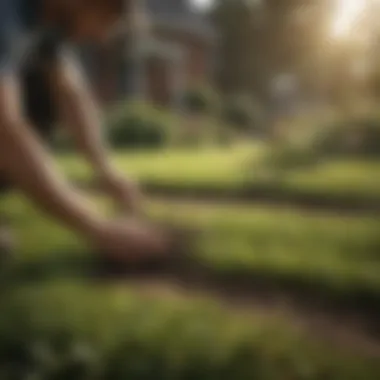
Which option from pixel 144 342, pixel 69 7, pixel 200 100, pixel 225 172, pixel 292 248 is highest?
pixel 69 7

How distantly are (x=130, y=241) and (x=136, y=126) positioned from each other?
0.60 feet

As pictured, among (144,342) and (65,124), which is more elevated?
(65,124)

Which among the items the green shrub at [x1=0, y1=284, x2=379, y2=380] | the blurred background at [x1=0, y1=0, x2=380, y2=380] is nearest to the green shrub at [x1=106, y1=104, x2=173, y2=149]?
the blurred background at [x1=0, y1=0, x2=380, y2=380]

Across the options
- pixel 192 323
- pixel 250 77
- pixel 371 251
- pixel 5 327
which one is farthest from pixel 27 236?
pixel 371 251

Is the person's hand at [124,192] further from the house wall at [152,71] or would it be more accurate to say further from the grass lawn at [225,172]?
the house wall at [152,71]

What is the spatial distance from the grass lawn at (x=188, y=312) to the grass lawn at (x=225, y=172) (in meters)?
0.04

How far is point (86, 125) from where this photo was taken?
1219 mm

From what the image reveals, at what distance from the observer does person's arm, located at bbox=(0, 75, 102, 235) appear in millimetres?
1196

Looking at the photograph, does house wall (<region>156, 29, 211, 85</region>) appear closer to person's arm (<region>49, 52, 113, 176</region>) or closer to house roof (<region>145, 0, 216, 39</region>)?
house roof (<region>145, 0, 216, 39</region>)

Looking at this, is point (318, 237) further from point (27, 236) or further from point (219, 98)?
point (27, 236)

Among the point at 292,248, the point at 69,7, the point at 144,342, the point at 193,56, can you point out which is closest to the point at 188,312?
the point at 144,342

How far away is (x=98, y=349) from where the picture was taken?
45.1 inches

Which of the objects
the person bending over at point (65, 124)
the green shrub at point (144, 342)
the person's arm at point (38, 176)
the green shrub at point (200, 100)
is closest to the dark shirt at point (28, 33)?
the person bending over at point (65, 124)

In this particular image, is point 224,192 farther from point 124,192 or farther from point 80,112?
point 80,112
